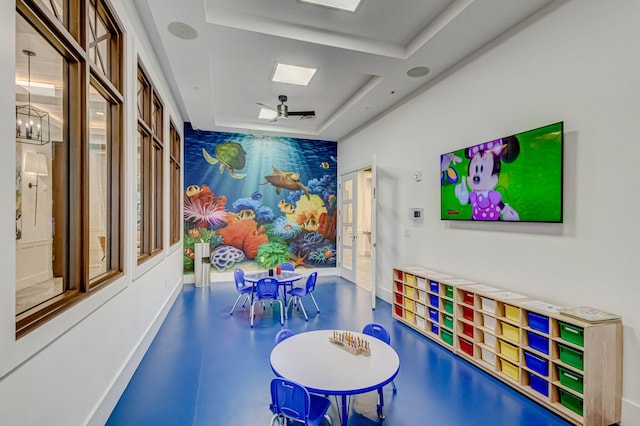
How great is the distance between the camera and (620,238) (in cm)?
236

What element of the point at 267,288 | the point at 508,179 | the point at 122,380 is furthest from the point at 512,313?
the point at 122,380

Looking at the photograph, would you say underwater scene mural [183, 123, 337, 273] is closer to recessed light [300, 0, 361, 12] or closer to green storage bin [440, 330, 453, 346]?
green storage bin [440, 330, 453, 346]

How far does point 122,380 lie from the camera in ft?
8.94

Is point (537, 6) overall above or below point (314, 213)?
above

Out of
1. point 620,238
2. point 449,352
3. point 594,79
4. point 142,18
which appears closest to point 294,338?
point 449,352

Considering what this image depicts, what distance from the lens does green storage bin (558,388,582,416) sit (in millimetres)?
2350

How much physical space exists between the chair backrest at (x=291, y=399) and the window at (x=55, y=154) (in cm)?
132

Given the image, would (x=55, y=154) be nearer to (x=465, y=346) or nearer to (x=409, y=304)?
(x=465, y=346)

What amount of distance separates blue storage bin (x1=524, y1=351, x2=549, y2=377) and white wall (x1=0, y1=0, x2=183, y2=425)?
11.2 ft

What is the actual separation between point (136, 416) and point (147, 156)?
112 inches

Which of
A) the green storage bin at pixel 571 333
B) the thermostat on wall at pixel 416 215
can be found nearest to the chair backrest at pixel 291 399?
the green storage bin at pixel 571 333

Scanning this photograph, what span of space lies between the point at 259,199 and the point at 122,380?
511 cm

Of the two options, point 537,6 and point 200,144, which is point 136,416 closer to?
point 537,6

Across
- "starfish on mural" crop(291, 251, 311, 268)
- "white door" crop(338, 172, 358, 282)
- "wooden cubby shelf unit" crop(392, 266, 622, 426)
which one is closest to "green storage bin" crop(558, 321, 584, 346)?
"wooden cubby shelf unit" crop(392, 266, 622, 426)
